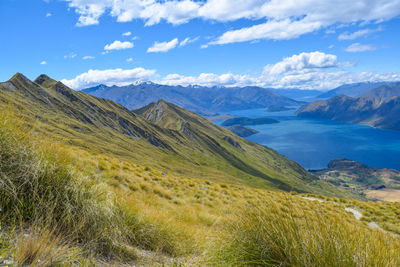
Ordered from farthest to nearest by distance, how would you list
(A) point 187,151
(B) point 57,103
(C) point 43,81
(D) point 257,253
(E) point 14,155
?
(C) point 43,81 → (A) point 187,151 → (B) point 57,103 → (E) point 14,155 → (D) point 257,253

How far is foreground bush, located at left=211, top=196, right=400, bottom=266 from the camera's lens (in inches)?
139

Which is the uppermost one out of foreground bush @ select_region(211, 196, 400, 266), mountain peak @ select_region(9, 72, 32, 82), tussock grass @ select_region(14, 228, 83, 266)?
mountain peak @ select_region(9, 72, 32, 82)

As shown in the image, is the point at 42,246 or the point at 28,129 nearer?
the point at 42,246

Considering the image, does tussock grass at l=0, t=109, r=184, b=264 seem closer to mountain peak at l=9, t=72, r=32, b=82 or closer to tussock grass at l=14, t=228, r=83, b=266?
tussock grass at l=14, t=228, r=83, b=266

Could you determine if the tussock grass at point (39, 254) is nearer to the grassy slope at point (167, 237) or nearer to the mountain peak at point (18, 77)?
the grassy slope at point (167, 237)

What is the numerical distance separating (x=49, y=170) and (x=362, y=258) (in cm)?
644

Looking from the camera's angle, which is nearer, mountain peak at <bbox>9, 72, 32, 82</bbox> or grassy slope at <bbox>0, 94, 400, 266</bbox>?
grassy slope at <bbox>0, 94, 400, 266</bbox>

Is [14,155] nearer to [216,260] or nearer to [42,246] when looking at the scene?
[42,246]

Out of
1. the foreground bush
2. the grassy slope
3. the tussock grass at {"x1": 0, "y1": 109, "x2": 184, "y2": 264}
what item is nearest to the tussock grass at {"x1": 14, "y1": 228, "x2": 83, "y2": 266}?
the grassy slope

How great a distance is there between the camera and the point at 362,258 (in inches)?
135

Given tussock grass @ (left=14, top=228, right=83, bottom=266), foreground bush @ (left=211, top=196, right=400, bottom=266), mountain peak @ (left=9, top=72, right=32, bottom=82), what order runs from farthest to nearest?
mountain peak @ (left=9, top=72, right=32, bottom=82)
foreground bush @ (left=211, top=196, right=400, bottom=266)
tussock grass @ (left=14, top=228, right=83, bottom=266)

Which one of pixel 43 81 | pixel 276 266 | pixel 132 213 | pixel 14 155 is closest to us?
pixel 276 266

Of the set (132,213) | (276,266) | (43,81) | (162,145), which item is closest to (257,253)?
(276,266)

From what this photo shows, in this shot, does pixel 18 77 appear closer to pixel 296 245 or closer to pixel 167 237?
pixel 167 237
